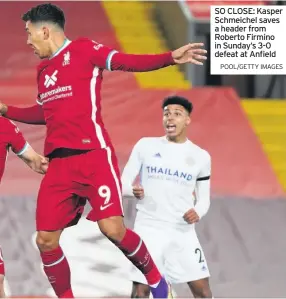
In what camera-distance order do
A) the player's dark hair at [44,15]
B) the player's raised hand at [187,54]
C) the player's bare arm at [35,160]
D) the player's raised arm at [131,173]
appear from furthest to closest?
the player's raised arm at [131,173], the player's bare arm at [35,160], the player's dark hair at [44,15], the player's raised hand at [187,54]

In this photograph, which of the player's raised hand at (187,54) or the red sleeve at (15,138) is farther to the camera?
the red sleeve at (15,138)

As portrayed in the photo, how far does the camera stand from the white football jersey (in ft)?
18.8

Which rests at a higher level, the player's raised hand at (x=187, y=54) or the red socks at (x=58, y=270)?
the player's raised hand at (x=187, y=54)

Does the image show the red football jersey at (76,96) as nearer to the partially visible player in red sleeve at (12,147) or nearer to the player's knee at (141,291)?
the partially visible player in red sleeve at (12,147)

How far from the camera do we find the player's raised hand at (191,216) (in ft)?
18.4

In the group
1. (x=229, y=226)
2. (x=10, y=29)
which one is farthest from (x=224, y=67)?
(x=10, y=29)

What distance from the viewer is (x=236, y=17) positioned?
8000mm

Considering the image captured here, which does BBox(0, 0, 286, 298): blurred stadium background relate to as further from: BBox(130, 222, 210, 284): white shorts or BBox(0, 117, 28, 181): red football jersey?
BBox(0, 117, 28, 181): red football jersey

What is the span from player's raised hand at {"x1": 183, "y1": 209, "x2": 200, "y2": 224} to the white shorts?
15 cm

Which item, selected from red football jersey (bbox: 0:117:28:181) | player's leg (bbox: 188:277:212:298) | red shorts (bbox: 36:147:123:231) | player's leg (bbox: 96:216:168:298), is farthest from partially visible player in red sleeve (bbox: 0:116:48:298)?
player's leg (bbox: 188:277:212:298)

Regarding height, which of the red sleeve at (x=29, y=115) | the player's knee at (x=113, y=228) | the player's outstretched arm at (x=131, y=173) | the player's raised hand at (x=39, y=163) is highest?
the red sleeve at (x=29, y=115)

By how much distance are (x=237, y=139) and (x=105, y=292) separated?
209 cm

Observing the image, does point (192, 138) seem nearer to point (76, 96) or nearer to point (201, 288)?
point (201, 288)

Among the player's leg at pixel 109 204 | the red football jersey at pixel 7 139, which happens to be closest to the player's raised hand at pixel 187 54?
the player's leg at pixel 109 204
